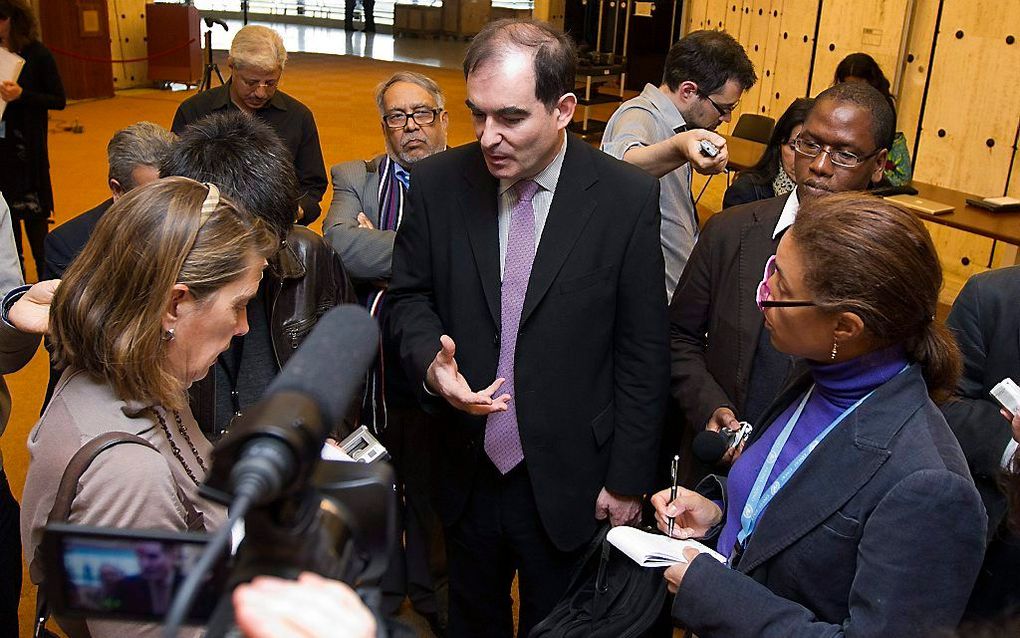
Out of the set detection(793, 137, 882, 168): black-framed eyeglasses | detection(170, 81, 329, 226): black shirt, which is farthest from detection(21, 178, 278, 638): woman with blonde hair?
detection(170, 81, 329, 226): black shirt

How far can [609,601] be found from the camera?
2.11 meters

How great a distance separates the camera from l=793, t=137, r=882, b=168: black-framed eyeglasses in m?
2.47

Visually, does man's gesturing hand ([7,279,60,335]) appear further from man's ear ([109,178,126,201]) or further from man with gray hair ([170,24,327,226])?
man with gray hair ([170,24,327,226])

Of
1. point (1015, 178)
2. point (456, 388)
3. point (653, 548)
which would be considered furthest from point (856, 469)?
point (1015, 178)

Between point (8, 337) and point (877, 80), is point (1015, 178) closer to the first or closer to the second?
point (877, 80)

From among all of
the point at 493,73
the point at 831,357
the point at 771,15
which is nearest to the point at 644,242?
the point at 493,73

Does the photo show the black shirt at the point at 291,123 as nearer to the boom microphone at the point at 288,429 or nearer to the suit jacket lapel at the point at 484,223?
the suit jacket lapel at the point at 484,223

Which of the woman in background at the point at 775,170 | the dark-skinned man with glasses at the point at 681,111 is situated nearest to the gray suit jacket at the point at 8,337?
the dark-skinned man with glasses at the point at 681,111

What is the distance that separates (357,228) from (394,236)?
5.4 inches

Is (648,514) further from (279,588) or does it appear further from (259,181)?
(279,588)

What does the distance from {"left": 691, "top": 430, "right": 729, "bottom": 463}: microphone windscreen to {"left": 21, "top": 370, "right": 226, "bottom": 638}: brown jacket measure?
46.3 inches

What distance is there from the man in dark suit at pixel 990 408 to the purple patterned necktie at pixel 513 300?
1171mm

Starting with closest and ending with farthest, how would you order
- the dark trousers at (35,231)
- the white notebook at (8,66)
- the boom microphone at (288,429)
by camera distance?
1. the boom microphone at (288,429)
2. the white notebook at (8,66)
3. the dark trousers at (35,231)

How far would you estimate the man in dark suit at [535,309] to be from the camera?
2.32 metres
